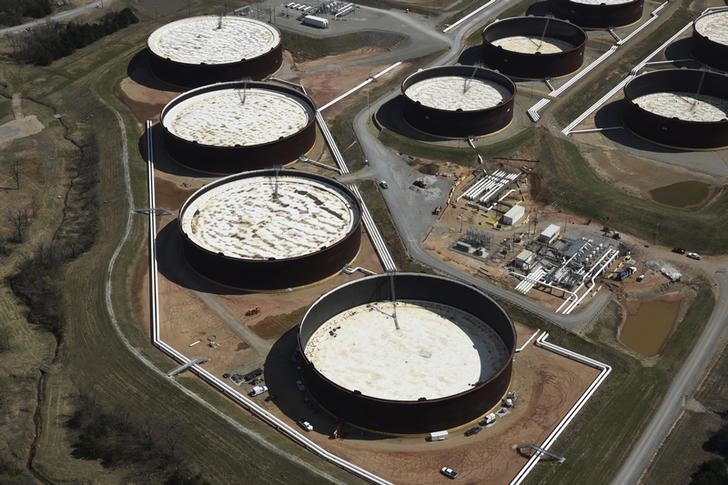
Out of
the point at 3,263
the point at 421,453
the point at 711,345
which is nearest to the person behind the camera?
the point at 421,453

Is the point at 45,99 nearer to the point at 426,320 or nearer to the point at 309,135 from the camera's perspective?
the point at 309,135

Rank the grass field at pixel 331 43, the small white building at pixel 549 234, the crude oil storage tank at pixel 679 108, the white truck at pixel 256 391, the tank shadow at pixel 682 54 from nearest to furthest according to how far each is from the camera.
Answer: the white truck at pixel 256 391
the small white building at pixel 549 234
the crude oil storage tank at pixel 679 108
the tank shadow at pixel 682 54
the grass field at pixel 331 43

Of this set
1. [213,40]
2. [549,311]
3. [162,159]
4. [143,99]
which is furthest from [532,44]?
[549,311]

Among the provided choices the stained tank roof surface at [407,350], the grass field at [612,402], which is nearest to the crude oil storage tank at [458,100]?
the grass field at [612,402]

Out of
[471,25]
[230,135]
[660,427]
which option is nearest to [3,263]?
[230,135]

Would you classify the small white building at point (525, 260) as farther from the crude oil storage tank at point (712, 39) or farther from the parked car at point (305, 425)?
the crude oil storage tank at point (712, 39)

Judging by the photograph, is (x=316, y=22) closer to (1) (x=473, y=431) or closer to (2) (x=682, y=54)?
(2) (x=682, y=54)
